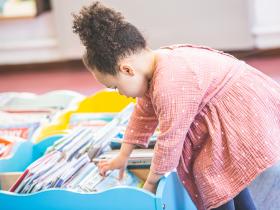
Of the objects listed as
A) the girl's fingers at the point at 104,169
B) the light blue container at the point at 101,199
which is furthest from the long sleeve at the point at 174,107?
the girl's fingers at the point at 104,169

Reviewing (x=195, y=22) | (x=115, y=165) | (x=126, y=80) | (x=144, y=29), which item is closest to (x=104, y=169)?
(x=115, y=165)

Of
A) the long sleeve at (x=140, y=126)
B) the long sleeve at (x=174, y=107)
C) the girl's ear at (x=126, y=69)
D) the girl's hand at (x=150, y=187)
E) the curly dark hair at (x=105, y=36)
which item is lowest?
the girl's hand at (x=150, y=187)

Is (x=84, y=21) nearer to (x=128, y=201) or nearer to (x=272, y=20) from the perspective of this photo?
(x=128, y=201)

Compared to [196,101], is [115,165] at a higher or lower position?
lower

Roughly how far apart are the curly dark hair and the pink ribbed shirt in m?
0.09

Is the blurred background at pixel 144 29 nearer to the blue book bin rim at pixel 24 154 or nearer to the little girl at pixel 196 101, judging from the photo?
the blue book bin rim at pixel 24 154

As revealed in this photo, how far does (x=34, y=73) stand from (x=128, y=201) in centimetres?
206

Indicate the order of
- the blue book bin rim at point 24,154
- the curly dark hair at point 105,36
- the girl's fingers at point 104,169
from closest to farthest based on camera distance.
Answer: the curly dark hair at point 105,36 < the girl's fingers at point 104,169 < the blue book bin rim at point 24,154

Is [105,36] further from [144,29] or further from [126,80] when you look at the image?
[144,29]

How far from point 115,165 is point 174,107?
0.31m

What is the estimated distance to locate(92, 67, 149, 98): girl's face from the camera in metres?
1.22

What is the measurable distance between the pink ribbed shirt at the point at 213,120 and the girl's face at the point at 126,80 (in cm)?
3

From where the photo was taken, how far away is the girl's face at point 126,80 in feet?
4.01

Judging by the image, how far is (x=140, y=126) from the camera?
141cm
